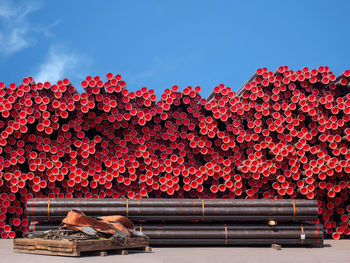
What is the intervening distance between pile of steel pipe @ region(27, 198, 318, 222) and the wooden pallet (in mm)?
1112

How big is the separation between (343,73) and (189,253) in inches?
287

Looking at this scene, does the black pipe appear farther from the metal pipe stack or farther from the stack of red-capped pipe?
the stack of red-capped pipe

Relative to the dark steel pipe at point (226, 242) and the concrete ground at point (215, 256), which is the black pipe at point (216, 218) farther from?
the concrete ground at point (215, 256)

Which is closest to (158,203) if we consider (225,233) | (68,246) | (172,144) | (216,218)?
(216,218)

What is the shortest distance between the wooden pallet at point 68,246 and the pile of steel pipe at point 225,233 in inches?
43.2

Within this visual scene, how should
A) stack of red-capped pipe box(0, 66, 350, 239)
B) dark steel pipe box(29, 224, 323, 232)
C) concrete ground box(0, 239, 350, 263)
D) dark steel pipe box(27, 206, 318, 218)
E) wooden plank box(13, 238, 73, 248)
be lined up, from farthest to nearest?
stack of red-capped pipe box(0, 66, 350, 239), dark steel pipe box(29, 224, 323, 232), dark steel pipe box(27, 206, 318, 218), wooden plank box(13, 238, 73, 248), concrete ground box(0, 239, 350, 263)

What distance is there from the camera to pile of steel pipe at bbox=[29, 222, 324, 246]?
868 centimetres

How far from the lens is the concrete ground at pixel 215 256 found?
21.6 ft

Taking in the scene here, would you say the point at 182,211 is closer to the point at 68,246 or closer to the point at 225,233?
the point at 225,233

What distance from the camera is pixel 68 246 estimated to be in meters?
6.70

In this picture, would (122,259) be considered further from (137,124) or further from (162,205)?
(137,124)

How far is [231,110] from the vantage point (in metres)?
10.6

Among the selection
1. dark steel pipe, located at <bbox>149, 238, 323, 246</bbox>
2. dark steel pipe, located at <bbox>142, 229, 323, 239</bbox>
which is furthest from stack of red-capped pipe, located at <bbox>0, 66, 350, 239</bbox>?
dark steel pipe, located at <bbox>149, 238, 323, 246</bbox>

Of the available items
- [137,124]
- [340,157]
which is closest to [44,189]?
[137,124]
